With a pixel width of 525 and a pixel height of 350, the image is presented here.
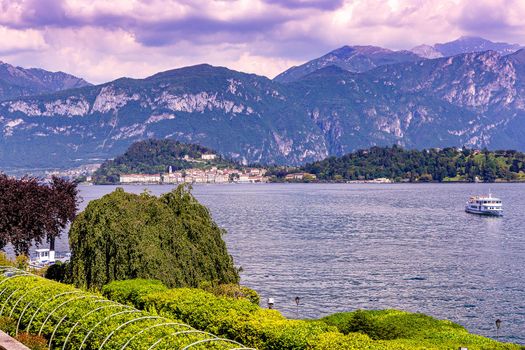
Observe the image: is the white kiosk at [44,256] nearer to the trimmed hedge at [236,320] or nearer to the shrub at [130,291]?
the shrub at [130,291]

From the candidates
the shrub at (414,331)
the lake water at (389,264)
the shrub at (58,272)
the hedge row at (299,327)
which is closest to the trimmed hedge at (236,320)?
the hedge row at (299,327)

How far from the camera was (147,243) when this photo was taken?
45.0 metres

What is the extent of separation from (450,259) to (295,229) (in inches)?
1754

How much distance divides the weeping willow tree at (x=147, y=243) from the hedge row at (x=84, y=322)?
13.9m

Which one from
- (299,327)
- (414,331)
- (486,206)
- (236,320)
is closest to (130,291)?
(236,320)

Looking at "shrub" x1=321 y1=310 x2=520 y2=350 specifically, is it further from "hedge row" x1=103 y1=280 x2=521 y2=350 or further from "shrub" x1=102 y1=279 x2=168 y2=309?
"shrub" x1=102 y1=279 x2=168 y2=309

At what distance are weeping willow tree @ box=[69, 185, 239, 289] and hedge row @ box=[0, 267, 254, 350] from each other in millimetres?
13867

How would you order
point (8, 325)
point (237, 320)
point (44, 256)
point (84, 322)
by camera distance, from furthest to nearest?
point (44, 256) < point (8, 325) < point (237, 320) < point (84, 322)

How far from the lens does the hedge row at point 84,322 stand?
20.1m

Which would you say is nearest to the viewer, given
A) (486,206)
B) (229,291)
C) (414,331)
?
(414,331)

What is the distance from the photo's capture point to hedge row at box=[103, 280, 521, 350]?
2172 centimetres

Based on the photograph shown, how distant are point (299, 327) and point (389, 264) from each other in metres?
69.7

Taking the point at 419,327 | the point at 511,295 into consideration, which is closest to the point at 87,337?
the point at 419,327

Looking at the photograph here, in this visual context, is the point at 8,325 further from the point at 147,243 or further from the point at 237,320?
the point at 147,243
